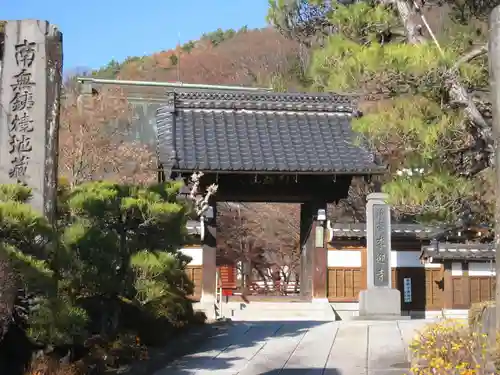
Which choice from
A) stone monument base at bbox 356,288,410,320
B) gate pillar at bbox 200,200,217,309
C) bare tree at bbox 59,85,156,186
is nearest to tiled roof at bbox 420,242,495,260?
stone monument base at bbox 356,288,410,320

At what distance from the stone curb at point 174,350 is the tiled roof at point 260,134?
4.48 metres

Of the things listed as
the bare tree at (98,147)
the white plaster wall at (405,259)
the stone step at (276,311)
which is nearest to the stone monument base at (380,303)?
the stone step at (276,311)

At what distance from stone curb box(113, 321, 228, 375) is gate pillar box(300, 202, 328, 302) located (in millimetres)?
4468

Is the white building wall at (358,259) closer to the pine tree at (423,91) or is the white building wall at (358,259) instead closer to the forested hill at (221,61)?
the pine tree at (423,91)

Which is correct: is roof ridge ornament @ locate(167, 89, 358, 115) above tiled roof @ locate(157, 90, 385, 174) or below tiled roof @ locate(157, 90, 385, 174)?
above

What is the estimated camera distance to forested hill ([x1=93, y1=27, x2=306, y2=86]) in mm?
39781

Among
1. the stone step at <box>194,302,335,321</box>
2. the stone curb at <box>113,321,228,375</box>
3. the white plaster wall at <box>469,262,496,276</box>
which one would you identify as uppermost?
the white plaster wall at <box>469,262,496,276</box>

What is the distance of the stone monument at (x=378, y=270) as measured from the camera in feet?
45.4

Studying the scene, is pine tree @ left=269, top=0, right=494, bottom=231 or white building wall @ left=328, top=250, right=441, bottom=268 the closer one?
pine tree @ left=269, top=0, right=494, bottom=231

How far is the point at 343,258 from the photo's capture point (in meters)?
17.1

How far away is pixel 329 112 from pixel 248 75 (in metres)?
24.6

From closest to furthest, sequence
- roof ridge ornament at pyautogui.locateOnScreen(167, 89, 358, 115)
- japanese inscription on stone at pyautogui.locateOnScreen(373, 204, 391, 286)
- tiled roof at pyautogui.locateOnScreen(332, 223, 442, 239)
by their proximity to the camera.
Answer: japanese inscription on stone at pyautogui.locateOnScreen(373, 204, 391, 286), roof ridge ornament at pyautogui.locateOnScreen(167, 89, 358, 115), tiled roof at pyautogui.locateOnScreen(332, 223, 442, 239)

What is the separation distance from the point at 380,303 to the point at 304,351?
5.49 m

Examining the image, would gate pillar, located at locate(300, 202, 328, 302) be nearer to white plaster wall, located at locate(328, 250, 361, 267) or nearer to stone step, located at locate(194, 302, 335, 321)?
stone step, located at locate(194, 302, 335, 321)
